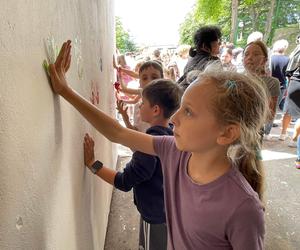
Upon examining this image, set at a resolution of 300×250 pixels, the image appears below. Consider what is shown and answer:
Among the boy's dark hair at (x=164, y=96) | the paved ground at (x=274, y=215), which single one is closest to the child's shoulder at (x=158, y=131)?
the boy's dark hair at (x=164, y=96)

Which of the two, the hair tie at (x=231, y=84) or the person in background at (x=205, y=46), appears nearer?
the hair tie at (x=231, y=84)

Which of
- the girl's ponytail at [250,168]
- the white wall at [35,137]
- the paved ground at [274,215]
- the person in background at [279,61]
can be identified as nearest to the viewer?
the white wall at [35,137]

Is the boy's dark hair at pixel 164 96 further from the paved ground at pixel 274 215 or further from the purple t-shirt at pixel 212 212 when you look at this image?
the paved ground at pixel 274 215

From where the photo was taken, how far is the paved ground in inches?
88.5

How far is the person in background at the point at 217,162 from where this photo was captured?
32.3 inches

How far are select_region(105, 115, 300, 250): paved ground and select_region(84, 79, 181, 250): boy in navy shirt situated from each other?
32.3 inches

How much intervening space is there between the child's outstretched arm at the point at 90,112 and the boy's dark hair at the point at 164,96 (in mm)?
306

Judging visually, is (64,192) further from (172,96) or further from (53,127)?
(172,96)

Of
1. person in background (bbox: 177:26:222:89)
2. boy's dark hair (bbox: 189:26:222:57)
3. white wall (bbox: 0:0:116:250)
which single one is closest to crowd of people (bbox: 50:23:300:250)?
white wall (bbox: 0:0:116:250)

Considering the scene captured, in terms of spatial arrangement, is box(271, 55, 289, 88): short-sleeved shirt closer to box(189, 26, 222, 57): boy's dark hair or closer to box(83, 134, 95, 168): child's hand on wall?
box(189, 26, 222, 57): boy's dark hair

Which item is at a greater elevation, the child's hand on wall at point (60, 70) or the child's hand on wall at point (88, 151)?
A: the child's hand on wall at point (60, 70)

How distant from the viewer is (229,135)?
3.06 feet

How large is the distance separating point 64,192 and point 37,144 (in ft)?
1.08

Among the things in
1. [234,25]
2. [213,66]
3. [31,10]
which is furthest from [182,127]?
[234,25]
